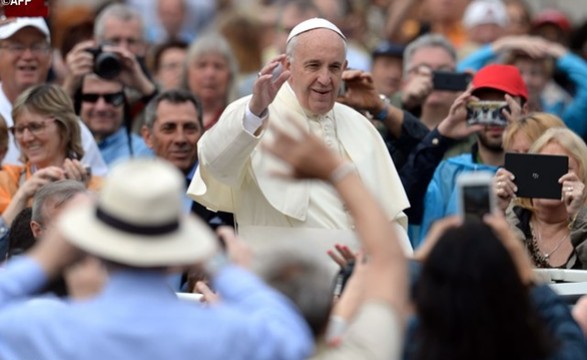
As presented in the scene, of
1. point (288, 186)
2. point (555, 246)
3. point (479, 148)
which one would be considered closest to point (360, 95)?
point (479, 148)

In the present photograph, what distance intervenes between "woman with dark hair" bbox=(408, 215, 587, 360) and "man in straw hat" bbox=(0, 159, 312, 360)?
38 cm

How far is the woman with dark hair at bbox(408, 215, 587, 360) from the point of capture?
4316 millimetres

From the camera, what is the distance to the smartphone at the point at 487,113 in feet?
28.1

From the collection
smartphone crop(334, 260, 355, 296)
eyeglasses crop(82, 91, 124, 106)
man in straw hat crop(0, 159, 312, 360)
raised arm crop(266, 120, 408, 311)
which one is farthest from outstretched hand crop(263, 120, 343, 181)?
eyeglasses crop(82, 91, 124, 106)

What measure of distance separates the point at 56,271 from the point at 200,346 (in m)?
0.50

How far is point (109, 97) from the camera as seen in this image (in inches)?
384

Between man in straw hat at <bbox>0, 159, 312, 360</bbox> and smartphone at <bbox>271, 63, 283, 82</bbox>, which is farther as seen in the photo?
smartphone at <bbox>271, 63, 283, 82</bbox>

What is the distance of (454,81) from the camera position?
945 centimetres

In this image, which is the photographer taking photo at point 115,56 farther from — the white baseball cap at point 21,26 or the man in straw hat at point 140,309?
the man in straw hat at point 140,309

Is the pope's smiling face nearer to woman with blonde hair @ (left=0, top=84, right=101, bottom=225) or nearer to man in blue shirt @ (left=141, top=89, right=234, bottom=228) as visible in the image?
woman with blonde hair @ (left=0, top=84, right=101, bottom=225)

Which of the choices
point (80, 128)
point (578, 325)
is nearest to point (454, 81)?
point (80, 128)

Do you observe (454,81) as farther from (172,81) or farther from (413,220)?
(172,81)

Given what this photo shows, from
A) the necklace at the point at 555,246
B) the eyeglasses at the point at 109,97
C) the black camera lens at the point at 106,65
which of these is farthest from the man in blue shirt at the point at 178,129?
the necklace at the point at 555,246

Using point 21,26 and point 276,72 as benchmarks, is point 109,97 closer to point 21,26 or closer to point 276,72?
point 21,26
